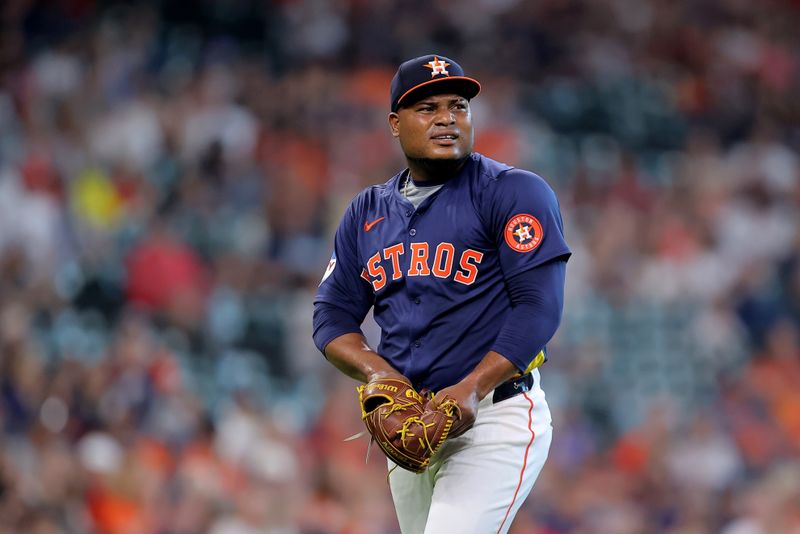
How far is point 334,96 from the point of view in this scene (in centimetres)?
939

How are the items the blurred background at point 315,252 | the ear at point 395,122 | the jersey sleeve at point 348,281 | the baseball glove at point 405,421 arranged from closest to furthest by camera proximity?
the baseball glove at point 405,421
the ear at point 395,122
the jersey sleeve at point 348,281
the blurred background at point 315,252

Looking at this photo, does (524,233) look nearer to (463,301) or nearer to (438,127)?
(463,301)

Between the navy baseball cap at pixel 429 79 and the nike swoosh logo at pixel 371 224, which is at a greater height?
the navy baseball cap at pixel 429 79

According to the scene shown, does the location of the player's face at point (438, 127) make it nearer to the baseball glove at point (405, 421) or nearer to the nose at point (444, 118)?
the nose at point (444, 118)

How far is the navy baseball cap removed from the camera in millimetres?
3416

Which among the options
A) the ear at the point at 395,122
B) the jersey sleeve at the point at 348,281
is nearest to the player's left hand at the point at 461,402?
the jersey sleeve at the point at 348,281

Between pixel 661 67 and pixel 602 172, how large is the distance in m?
1.83

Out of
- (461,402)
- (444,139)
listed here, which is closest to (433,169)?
(444,139)

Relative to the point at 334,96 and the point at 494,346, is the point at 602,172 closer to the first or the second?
the point at 334,96

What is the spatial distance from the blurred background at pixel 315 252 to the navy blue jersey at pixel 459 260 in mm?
3525

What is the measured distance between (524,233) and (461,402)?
53 cm

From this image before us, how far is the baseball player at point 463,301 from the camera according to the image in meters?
3.30

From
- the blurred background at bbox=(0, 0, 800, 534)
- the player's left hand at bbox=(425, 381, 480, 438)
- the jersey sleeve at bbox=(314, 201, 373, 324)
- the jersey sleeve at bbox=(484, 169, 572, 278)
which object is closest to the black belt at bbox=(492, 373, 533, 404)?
the player's left hand at bbox=(425, 381, 480, 438)

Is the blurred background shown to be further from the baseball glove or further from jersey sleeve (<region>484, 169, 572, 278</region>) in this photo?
jersey sleeve (<region>484, 169, 572, 278</region>)
